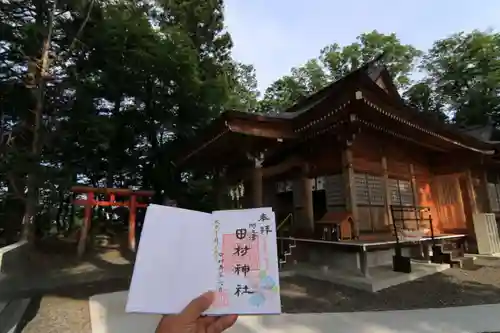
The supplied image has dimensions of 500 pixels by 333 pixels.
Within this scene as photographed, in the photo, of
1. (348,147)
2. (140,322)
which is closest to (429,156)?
(348,147)

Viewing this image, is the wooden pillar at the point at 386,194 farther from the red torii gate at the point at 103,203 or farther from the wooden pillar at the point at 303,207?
the red torii gate at the point at 103,203

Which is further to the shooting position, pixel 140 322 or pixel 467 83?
pixel 467 83

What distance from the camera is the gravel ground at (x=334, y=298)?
16.1 ft

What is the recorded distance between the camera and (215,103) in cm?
1353

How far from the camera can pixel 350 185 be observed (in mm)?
7520

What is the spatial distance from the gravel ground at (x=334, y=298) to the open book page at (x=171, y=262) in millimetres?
4148

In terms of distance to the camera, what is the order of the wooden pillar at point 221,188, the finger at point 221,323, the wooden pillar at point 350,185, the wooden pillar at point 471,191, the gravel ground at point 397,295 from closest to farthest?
the finger at point 221,323, the gravel ground at point 397,295, the wooden pillar at point 350,185, the wooden pillar at point 471,191, the wooden pillar at point 221,188

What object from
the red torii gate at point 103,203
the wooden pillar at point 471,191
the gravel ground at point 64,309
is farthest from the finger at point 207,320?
the wooden pillar at point 471,191

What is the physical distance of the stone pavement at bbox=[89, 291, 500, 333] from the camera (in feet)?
13.4

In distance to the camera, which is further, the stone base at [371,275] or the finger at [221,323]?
the stone base at [371,275]

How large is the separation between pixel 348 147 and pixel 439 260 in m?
3.78

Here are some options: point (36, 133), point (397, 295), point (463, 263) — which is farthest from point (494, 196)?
point (36, 133)

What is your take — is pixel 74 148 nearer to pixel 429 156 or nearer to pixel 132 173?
pixel 132 173

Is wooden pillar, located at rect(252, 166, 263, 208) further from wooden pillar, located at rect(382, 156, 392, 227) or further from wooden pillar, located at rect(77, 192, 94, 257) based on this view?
wooden pillar, located at rect(77, 192, 94, 257)
